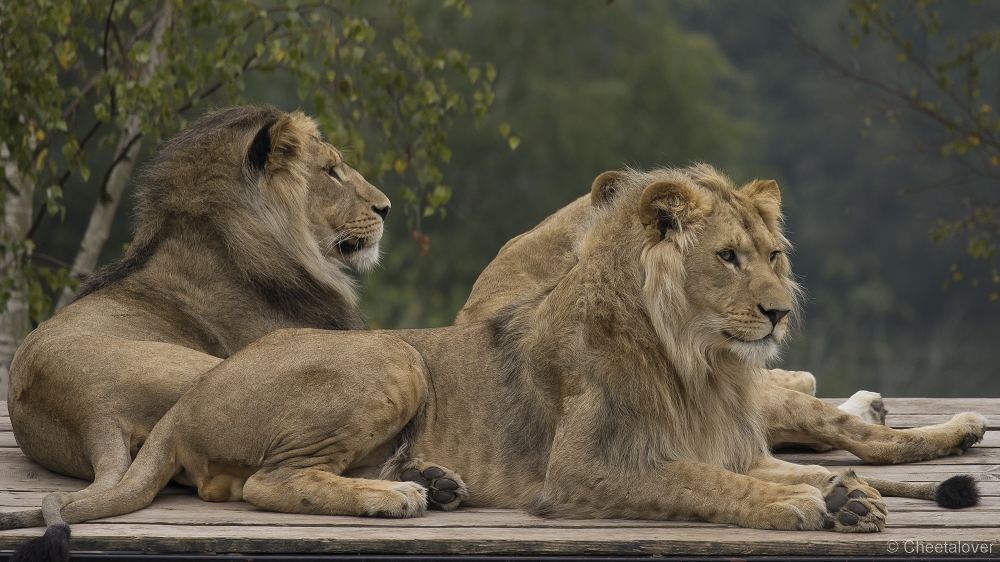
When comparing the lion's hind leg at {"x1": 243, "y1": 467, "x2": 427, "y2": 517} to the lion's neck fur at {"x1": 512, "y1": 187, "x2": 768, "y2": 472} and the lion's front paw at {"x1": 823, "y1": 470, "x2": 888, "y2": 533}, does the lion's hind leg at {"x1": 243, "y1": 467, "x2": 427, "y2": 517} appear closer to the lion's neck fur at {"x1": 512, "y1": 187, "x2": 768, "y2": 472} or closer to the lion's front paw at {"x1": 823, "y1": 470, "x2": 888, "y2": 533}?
the lion's neck fur at {"x1": 512, "y1": 187, "x2": 768, "y2": 472}

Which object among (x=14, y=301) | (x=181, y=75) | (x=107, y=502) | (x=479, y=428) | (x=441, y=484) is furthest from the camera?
(x=14, y=301)

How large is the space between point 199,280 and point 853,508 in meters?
2.61

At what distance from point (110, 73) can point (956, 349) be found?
30.3 m

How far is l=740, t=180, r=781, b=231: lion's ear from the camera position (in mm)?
3678

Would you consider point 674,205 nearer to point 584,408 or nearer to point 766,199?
point 766,199

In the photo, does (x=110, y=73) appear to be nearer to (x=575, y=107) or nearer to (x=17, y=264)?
(x=17, y=264)

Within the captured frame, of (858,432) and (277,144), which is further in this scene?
(277,144)

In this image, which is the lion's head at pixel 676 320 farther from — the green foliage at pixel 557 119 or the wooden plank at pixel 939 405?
the green foliage at pixel 557 119

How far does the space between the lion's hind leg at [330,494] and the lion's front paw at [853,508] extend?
116 cm

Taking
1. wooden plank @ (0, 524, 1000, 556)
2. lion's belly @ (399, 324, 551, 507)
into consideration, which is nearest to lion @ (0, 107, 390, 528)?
wooden plank @ (0, 524, 1000, 556)

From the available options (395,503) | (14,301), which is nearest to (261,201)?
(395,503)

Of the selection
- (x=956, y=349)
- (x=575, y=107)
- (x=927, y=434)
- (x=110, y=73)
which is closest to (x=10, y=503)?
(x=110, y=73)

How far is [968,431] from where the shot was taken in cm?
420

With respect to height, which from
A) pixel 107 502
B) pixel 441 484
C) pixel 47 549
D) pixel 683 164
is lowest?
pixel 47 549
